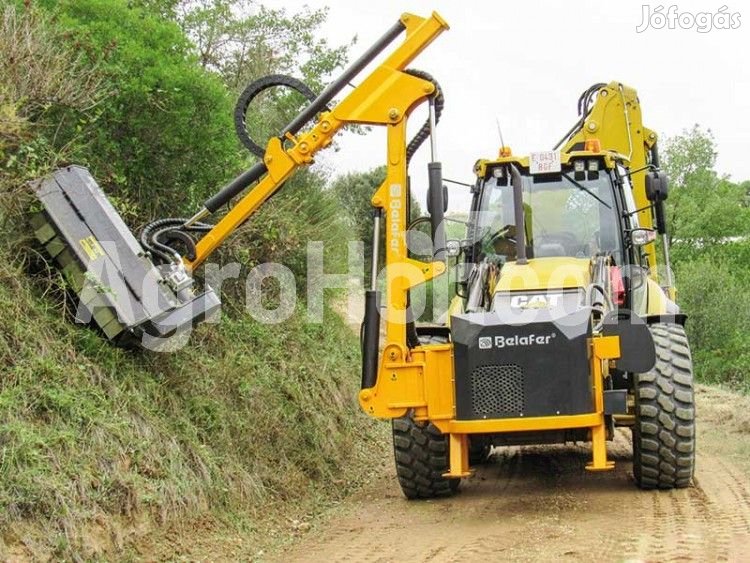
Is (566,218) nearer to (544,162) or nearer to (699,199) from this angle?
(544,162)

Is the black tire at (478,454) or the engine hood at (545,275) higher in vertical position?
the engine hood at (545,275)

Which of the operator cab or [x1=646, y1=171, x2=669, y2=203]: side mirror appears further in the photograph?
the operator cab

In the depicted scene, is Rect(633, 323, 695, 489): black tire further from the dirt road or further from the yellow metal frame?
the yellow metal frame

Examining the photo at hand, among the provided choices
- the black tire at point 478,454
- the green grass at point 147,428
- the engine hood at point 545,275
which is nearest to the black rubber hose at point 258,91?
the green grass at point 147,428

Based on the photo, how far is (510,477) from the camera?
1000 centimetres

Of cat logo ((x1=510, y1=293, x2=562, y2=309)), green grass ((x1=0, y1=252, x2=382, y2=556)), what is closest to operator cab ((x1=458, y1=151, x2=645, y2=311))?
cat logo ((x1=510, y1=293, x2=562, y2=309))

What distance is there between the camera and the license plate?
9.32 m

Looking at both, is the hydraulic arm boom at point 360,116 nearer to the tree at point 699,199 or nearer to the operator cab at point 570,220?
the operator cab at point 570,220

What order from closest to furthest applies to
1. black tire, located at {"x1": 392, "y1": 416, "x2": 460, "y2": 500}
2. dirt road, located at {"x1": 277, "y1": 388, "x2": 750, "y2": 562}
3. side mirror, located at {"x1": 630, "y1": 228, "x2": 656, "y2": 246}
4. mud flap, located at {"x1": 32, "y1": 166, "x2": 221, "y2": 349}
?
dirt road, located at {"x1": 277, "y1": 388, "x2": 750, "y2": 562} → mud flap, located at {"x1": 32, "y1": 166, "x2": 221, "y2": 349} → black tire, located at {"x1": 392, "y1": 416, "x2": 460, "y2": 500} → side mirror, located at {"x1": 630, "y1": 228, "x2": 656, "y2": 246}

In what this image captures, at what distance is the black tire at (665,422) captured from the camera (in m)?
8.14

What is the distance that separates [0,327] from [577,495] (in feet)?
16.6

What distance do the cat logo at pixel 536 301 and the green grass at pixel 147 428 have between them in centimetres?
270

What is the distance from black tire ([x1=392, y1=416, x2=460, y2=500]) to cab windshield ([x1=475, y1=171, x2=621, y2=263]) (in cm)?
191

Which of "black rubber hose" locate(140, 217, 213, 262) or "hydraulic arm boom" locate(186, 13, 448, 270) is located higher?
"hydraulic arm boom" locate(186, 13, 448, 270)
